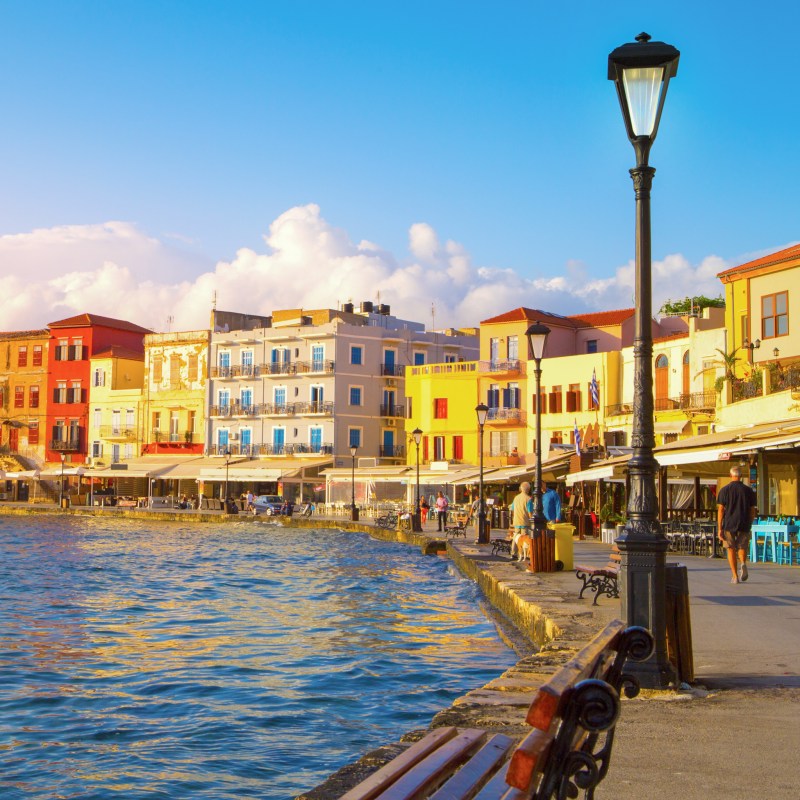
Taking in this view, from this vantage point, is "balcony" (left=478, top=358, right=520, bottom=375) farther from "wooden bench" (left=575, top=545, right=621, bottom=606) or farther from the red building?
"wooden bench" (left=575, top=545, right=621, bottom=606)

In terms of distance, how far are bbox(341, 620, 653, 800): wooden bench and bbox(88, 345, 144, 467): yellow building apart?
74831mm

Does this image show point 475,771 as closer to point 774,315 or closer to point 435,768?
point 435,768

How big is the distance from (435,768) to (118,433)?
7644 centimetres

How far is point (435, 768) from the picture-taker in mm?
3861

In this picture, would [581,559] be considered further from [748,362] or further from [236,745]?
[748,362]

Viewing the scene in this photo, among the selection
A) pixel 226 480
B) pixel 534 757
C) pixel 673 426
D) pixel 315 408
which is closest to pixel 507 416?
pixel 673 426

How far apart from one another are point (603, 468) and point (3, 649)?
606 inches

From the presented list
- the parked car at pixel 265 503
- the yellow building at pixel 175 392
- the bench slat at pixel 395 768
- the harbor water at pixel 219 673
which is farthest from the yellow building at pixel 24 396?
the bench slat at pixel 395 768

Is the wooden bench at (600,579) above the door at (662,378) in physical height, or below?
below

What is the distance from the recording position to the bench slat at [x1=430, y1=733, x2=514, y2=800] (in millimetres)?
3568

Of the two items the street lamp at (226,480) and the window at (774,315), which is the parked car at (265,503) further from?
the window at (774,315)

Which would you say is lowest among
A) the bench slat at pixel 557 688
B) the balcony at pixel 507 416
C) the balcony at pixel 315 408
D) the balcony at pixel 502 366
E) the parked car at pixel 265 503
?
the bench slat at pixel 557 688

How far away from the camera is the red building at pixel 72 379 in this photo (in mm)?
80000

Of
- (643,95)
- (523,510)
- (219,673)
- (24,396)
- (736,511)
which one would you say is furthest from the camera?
(24,396)
